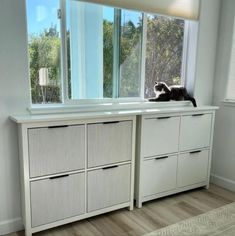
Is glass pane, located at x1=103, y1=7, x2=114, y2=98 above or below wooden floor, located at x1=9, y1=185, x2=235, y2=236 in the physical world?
above

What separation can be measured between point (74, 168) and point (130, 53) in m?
1.37

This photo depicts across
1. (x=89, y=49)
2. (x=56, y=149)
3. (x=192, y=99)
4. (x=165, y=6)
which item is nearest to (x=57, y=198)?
(x=56, y=149)

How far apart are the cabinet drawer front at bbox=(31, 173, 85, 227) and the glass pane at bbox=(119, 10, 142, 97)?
43.0 inches

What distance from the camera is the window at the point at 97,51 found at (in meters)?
2.24

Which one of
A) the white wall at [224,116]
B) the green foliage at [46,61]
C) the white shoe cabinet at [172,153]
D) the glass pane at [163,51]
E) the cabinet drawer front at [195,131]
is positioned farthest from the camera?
the white wall at [224,116]

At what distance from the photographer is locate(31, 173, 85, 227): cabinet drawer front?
201 centimetres

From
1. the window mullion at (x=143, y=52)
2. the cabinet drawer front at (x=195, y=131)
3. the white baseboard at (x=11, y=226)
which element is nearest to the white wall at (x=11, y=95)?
the white baseboard at (x=11, y=226)

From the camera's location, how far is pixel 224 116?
10.1 ft

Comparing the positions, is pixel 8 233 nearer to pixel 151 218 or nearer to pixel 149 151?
pixel 151 218

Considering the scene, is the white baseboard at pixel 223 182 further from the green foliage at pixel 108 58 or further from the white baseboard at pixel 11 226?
the white baseboard at pixel 11 226

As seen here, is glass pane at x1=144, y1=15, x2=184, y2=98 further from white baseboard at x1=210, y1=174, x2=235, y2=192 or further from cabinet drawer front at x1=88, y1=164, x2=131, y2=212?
white baseboard at x1=210, y1=174, x2=235, y2=192

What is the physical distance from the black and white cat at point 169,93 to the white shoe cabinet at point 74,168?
0.68 meters

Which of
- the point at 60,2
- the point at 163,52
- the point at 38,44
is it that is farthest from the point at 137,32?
the point at 38,44

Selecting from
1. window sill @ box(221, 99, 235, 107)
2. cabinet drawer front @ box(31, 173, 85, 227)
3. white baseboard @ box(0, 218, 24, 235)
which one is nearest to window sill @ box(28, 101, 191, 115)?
window sill @ box(221, 99, 235, 107)
